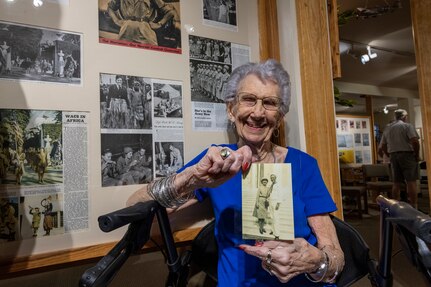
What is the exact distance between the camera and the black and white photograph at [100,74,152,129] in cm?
105

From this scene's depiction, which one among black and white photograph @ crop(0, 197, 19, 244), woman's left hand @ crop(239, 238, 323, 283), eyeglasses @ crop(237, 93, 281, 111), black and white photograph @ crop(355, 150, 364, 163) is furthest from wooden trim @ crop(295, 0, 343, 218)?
black and white photograph @ crop(355, 150, 364, 163)

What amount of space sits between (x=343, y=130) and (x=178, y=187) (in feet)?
24.8

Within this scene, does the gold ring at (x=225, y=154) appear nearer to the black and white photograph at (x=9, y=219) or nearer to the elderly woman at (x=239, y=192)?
the elderly woman at (x=239, y=192)

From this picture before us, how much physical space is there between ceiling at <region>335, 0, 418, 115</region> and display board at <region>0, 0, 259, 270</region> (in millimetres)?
3001

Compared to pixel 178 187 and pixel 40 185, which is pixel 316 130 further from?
pixel 40 185

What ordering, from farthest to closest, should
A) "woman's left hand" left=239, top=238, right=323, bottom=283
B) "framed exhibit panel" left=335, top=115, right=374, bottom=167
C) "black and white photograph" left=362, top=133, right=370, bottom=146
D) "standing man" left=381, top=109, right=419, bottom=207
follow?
"black and white photograph" left=362, top=133, right=370, bottom=146 < "framed exhibit panel" left=335, top=115, right=374, bottom=167 < "standing man" left=381, top=109, right=419, bottom=207 < "woman's left hand" left=239, top=238, right=323, bottom=283

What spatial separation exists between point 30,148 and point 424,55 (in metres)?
1.82

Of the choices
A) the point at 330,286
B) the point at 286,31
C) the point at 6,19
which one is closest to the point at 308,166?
the point at 330,286

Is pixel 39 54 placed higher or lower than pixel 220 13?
lower

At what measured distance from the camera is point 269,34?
1416mm

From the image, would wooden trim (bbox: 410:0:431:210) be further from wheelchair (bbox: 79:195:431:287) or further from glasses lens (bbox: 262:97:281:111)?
glasses lens (bbox: 262:97:281:111)

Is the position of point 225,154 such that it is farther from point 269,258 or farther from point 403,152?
point 403,152

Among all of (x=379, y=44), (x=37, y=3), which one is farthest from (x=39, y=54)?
(x=379, y=44)

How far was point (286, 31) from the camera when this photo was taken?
1401mm
